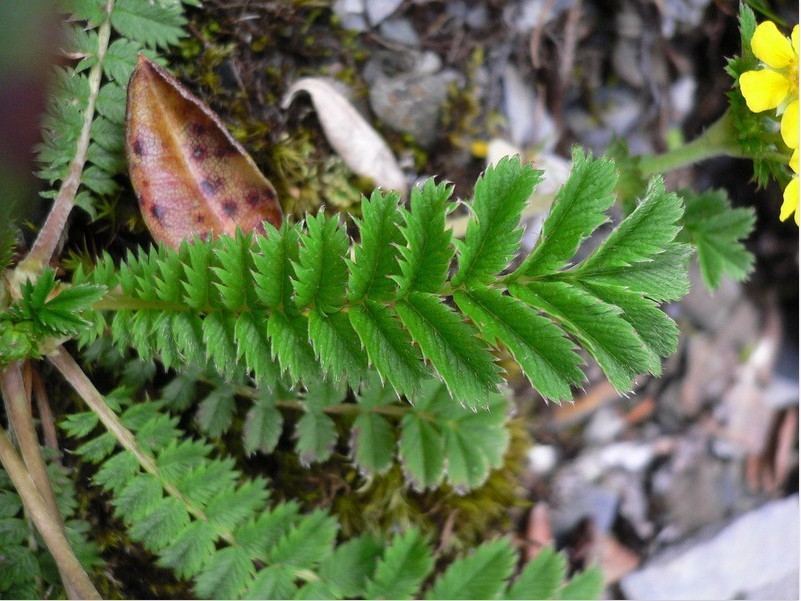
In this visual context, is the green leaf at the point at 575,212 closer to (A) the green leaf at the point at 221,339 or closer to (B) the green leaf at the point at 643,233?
(B) the green leaf at the point at 643,233

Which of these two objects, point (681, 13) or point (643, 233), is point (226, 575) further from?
point (681, 13)

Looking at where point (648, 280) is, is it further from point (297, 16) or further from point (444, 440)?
point (297, 16)

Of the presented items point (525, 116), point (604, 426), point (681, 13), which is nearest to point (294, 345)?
point (525, 116)

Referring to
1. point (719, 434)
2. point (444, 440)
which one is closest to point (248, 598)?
point (444, 440)

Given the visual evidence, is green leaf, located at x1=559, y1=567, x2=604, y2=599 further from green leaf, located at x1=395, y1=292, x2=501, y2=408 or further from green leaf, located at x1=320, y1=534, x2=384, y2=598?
green leaf, located at x1=395, y1=292, x2=501, y2=408

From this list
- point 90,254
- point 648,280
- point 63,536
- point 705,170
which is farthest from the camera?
point 705,170

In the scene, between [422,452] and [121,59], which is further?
Result: [422,452]
